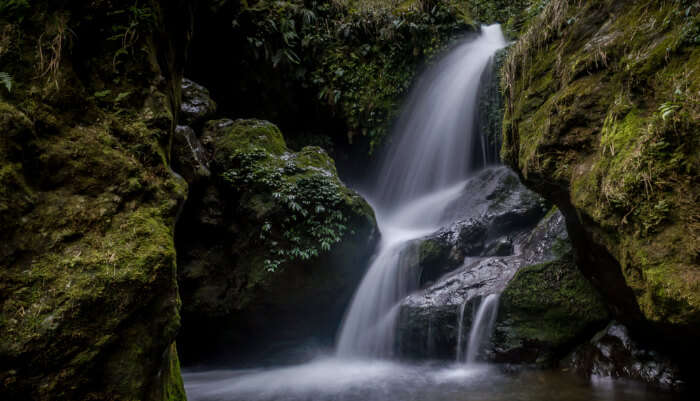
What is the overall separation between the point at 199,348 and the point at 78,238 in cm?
495

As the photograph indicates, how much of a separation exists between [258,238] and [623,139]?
4.82 metres

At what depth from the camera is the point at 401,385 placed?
4.26 meters

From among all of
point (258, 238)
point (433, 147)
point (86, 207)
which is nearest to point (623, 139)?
point (86, 207)

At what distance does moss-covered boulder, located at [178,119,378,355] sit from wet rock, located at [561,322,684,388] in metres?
3.58

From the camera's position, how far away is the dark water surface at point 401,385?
3379 mm

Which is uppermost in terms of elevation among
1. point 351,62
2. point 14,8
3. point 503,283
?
point 351,62

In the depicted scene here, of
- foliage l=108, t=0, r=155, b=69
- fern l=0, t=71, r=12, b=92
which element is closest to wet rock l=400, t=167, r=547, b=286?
foliage l=108, t=0, r=155, b=69

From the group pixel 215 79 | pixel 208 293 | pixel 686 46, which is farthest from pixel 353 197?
pixel 215 79

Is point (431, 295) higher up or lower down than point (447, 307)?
higher up

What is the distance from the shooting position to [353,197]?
20.1 ft

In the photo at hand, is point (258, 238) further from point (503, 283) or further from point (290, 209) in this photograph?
point (503, 283)

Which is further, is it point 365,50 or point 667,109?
point 365,50

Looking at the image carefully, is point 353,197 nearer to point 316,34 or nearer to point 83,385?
point 83,385

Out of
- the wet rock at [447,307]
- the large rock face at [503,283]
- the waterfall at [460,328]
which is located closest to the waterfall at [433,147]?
the large rock face at [503,283]
